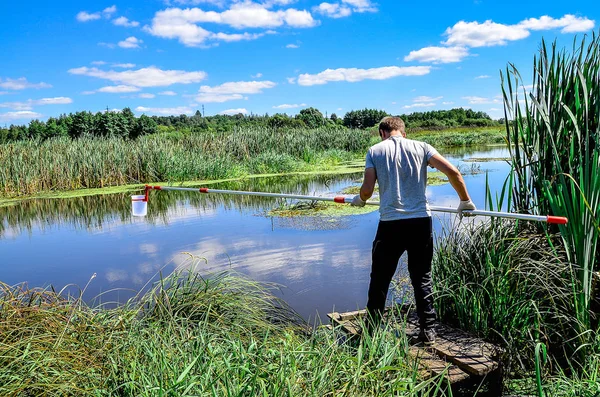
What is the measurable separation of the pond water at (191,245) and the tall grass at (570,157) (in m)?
0.92

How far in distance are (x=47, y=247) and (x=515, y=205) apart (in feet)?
24.1

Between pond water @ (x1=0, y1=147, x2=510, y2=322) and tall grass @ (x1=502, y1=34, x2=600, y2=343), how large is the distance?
36.3 inches

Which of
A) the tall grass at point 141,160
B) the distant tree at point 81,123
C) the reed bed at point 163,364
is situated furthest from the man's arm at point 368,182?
the distant tree at point 81,123

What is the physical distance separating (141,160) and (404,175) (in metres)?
14.9

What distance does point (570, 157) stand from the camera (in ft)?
11.7

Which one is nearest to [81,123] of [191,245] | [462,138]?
[462,138]

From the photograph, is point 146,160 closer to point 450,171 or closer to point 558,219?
point 450,171

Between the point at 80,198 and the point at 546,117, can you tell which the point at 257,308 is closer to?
the point at 546,117

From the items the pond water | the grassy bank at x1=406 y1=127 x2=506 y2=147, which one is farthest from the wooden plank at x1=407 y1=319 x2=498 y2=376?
the grassy bank at x1=406 y1=127 x2=506 y2=147

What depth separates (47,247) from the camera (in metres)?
8.43

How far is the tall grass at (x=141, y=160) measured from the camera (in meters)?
15.2

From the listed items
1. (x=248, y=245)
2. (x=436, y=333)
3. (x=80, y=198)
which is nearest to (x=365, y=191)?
(x=436, y=333)

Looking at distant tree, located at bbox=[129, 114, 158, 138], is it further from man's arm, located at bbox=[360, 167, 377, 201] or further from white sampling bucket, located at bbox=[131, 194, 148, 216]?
man's arm, located at bbox=[360, 167, 377, 201]

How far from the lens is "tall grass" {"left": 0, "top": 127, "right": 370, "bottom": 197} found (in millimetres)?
15238
